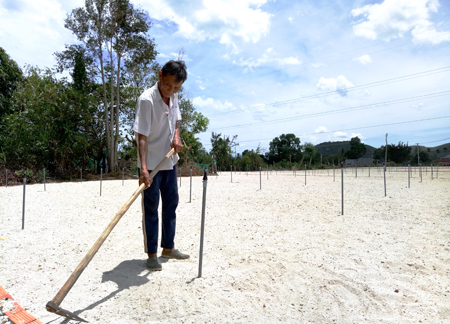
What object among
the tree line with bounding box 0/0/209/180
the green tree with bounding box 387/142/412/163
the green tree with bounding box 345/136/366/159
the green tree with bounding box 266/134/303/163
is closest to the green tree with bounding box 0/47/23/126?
the tree line with bounding box 0/0/209/180

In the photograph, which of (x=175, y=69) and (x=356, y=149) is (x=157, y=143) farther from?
(x=356, y=149)

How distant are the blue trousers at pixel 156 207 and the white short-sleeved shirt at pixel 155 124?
0.14 m

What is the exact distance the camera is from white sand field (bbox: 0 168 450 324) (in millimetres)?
2139

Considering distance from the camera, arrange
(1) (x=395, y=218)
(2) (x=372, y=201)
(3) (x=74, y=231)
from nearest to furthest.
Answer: (3) (x=74, y=231) → (1) (x=395, y=218) → (2) (x=372, y=201)

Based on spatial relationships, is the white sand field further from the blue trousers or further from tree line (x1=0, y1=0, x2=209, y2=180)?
tree line (x1=0, y1=0, x2=209, y2=180)

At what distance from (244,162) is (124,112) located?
2121 centimetres

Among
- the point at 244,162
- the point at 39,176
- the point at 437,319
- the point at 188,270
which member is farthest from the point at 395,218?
the point at 244,162

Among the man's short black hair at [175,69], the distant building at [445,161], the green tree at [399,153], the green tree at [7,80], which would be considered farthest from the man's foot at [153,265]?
the green tree at [399,153]

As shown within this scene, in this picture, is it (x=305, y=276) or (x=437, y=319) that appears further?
(x=305, y=276)

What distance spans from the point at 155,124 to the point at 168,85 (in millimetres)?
386

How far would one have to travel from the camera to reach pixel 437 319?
2061 millimetres

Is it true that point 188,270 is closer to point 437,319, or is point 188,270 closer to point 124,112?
point 437,319

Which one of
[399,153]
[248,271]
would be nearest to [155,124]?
[248,271]

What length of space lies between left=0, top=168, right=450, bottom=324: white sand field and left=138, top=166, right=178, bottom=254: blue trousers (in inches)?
11.3
